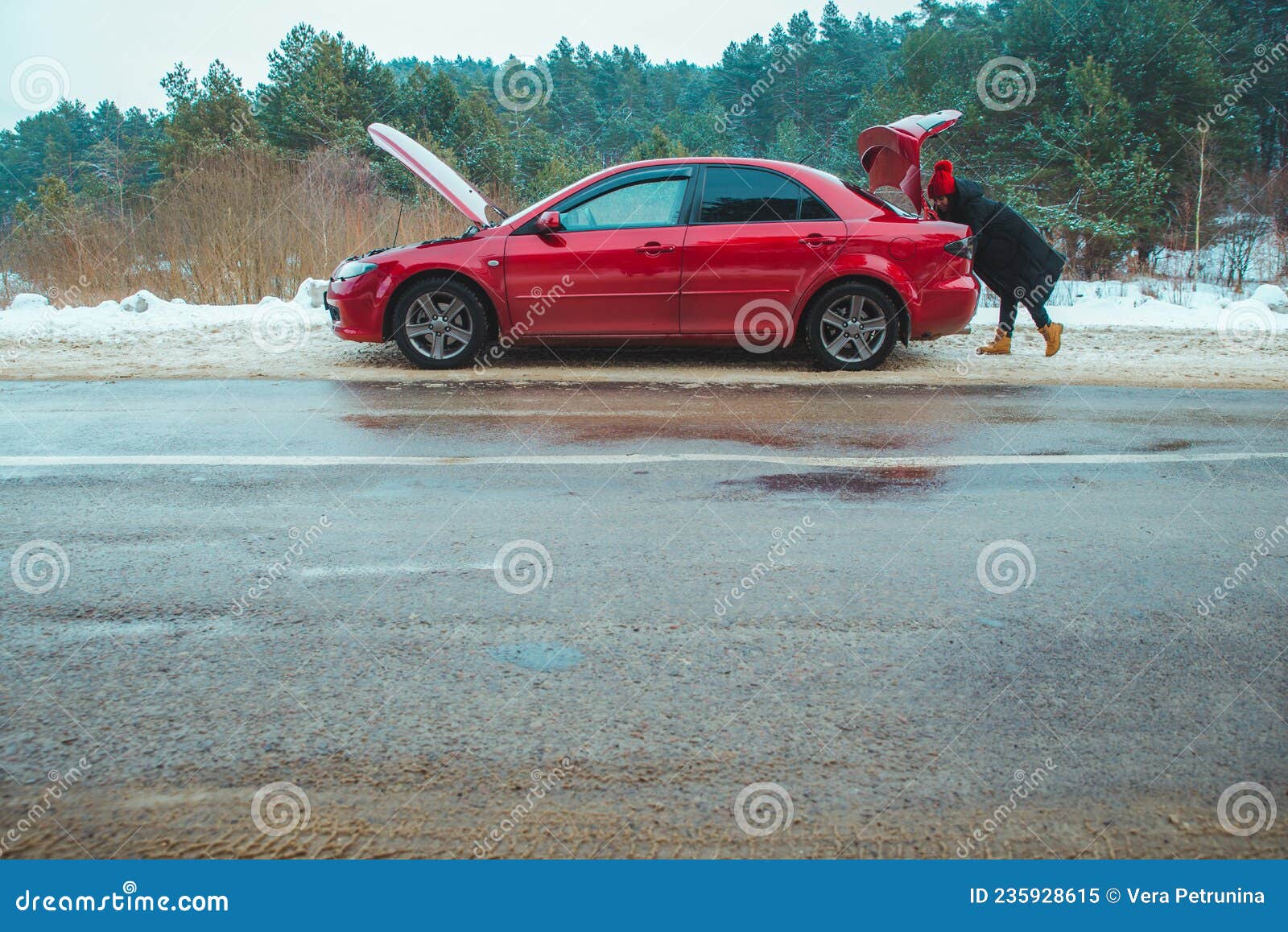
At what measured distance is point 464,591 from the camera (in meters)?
3.53

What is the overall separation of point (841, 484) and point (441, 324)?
4.71 meters

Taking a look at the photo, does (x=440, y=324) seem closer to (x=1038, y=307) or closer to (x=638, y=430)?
(x=638, y=430)

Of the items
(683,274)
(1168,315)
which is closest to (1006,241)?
(683,274)

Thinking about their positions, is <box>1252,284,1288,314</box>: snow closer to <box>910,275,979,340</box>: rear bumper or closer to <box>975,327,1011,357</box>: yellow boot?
<box>975,327,1011,357</box>: yellow boot

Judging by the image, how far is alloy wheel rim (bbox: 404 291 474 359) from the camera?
347 inches

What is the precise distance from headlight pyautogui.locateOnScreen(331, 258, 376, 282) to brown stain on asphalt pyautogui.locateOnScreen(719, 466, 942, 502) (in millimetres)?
4851

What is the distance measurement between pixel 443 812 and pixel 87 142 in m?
90.3

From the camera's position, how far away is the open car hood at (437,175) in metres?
9.59

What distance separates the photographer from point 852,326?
8.84 metres

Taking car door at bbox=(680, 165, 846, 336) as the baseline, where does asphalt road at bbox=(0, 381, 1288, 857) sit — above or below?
below

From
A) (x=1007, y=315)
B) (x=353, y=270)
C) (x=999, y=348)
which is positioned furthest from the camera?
(x=1007, y=315)

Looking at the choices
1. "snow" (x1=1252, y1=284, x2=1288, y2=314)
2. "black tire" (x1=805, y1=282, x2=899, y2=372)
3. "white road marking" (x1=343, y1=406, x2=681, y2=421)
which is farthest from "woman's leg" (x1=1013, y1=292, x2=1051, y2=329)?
"snow" (x1=1252, y1=284, x2=1288, y2=314)

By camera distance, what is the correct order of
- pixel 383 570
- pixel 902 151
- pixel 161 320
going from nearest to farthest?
pixel 383 570, pixel 902 151, pixel 161 320

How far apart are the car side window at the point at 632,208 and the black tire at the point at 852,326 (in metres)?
1.42
